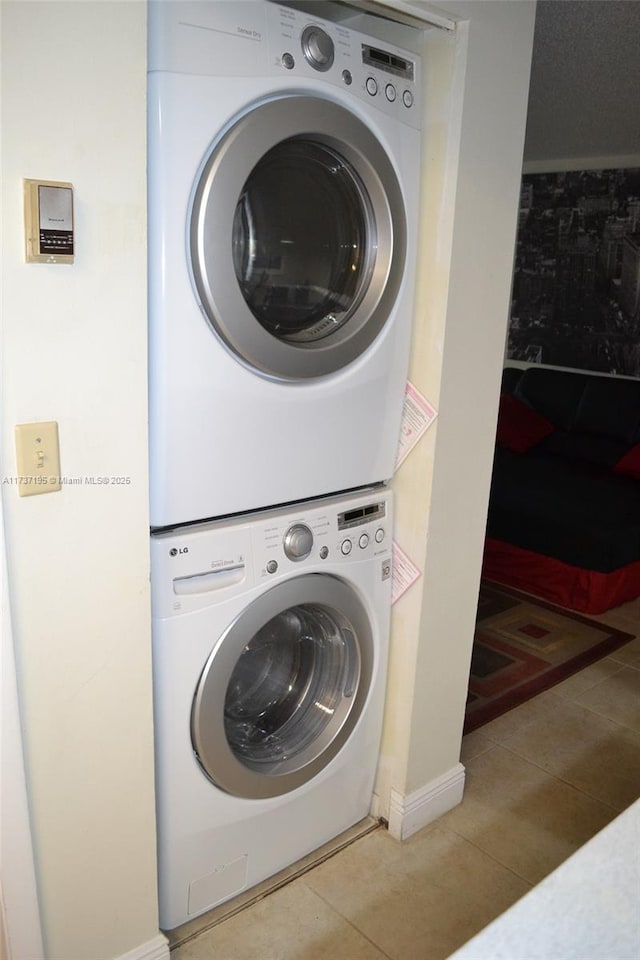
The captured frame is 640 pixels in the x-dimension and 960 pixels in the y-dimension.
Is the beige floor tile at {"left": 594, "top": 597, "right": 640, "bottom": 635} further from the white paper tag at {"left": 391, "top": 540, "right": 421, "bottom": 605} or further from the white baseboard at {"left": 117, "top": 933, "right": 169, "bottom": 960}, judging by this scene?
the white baseboard at {"left": 117, "top": 933, "right": 169, "bottom": 960}

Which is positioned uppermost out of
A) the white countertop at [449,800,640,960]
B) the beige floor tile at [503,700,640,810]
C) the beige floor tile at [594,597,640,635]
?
the white countertop at [449,800,640,960]

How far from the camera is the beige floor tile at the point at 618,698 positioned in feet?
9.25

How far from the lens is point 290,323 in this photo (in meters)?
1.70

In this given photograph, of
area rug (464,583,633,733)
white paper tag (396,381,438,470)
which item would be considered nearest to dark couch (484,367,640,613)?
area rug (464,583,633,733)

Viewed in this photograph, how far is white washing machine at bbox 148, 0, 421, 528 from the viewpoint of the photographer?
1415 mm

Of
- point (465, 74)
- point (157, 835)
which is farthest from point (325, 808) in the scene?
point (465, 74)

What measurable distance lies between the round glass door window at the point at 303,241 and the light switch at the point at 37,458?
474 millimetres

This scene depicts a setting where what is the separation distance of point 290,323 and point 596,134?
311 cm

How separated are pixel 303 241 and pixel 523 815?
5.46 ft

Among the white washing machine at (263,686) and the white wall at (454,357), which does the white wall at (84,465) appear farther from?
the white wall at (454,357)

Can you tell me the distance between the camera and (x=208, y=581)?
65.2 inches

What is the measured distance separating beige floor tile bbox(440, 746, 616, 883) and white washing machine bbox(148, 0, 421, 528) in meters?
1.05

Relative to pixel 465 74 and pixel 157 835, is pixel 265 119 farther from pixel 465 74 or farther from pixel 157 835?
pixel 157 835

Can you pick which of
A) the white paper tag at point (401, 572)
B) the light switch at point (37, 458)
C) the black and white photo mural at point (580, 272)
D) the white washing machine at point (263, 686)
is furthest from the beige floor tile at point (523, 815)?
the black and white photo mural at point (580, 272)
